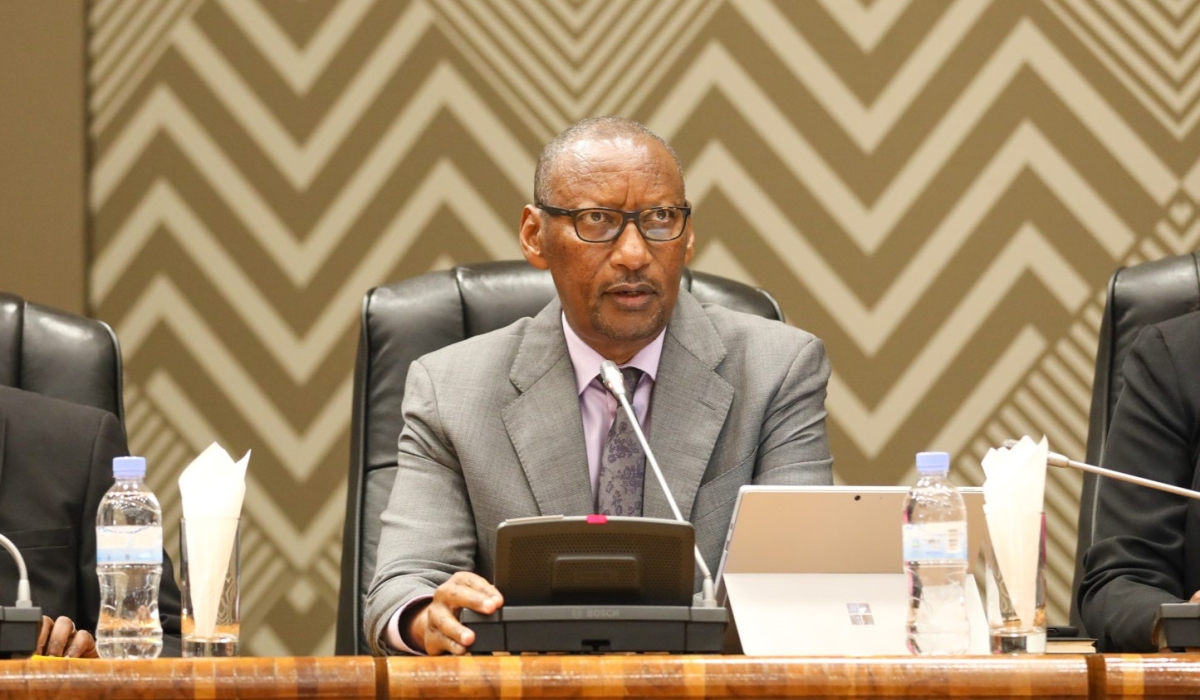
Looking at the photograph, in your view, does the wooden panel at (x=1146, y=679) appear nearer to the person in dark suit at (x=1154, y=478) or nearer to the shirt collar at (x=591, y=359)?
the person in dark suit at (x=1154, y=478)

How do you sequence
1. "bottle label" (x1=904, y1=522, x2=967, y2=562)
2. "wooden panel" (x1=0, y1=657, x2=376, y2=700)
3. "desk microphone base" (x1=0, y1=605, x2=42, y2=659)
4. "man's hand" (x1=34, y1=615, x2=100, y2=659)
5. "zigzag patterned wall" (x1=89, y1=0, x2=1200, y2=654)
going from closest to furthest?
"wooden panel" (x1=0, y1=657, x2=376, y2=700) → "desk microphone base" (x1=0, y1=605, x2=42, y2=659) → "bottle label" (x1=904, y1=522, x2=967, y2=562) → "man's hand" (x1=34, y1=615, x2=100, y2=659) → "zigzag patterned wall" (x1=89, y1=0, x2=1200, y2=654)

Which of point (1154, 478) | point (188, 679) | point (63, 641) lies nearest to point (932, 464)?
point (1154, 478)

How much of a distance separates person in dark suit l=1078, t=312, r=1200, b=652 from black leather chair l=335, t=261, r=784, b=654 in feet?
2.21

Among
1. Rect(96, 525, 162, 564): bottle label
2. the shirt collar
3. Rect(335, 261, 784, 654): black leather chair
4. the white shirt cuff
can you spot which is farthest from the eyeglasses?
Rect(96, 525, 162, 564): bottle label

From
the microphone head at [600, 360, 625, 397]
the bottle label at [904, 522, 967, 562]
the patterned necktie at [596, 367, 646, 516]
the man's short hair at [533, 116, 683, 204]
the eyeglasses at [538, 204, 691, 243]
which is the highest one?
the man's short hair at [533, 116, 683, 204]

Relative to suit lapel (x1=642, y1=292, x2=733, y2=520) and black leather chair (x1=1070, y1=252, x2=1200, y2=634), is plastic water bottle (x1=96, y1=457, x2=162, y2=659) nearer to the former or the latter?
suit lapel (x1=642, y1=292, x2=733, y2=520)

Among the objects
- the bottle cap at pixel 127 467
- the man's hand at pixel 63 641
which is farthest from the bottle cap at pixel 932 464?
the man's hand at pixel 63 641

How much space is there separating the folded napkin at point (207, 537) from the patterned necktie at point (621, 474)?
2.39ft

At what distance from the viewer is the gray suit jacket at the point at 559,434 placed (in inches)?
90.0

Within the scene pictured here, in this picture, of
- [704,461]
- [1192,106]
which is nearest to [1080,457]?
[1192,106]

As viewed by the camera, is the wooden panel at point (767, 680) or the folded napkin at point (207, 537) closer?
the wooden panel at point (767, 680)

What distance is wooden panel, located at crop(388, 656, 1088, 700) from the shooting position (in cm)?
136

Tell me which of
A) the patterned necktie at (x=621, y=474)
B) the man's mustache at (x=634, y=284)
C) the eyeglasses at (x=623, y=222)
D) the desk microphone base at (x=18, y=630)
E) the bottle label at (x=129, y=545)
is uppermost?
the eyeglasses at (x=623, y=222)

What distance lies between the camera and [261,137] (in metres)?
3.42
